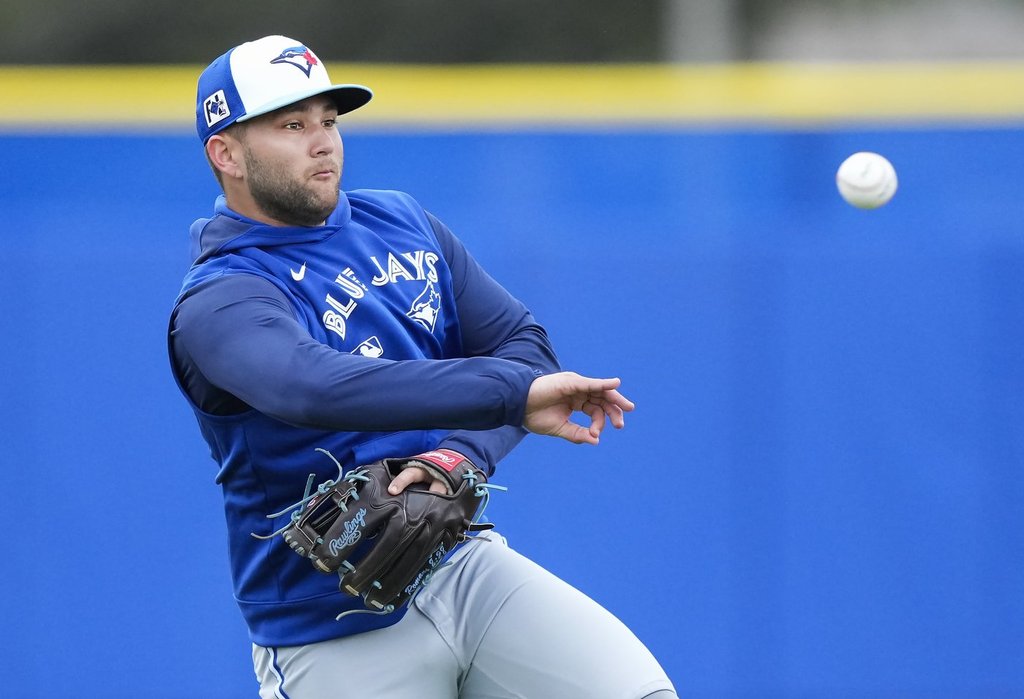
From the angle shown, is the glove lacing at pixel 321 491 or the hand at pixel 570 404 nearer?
the hand at pixel 570 404

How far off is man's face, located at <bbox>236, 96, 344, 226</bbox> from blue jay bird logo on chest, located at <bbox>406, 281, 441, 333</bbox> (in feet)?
0.93

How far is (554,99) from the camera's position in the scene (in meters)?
6.27

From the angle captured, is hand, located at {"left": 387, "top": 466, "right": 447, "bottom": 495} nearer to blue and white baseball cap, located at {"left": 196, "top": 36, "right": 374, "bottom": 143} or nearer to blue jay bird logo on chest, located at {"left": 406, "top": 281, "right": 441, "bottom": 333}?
blue jay bird logo on chest, located at {"left": 406, "top": 281, "right": 441, "bottom": 333}

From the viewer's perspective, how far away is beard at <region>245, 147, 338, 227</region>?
3.22 m

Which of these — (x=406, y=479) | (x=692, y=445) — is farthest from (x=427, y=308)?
(x=692, y=445)

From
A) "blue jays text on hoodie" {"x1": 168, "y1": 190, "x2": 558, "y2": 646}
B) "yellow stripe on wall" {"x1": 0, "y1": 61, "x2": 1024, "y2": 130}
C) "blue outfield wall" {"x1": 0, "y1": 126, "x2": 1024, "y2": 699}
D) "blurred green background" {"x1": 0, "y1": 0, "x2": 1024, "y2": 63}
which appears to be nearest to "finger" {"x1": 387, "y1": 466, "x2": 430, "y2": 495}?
"blue jays text on hoodie" {"x1": 168, "y1": 190, "x2": 558, "y2": 646}

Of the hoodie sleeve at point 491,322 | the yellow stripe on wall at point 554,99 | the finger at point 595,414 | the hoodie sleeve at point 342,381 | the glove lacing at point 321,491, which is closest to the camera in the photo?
the hoodie sleeve at point 342,381

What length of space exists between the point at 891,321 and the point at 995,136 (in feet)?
2.99

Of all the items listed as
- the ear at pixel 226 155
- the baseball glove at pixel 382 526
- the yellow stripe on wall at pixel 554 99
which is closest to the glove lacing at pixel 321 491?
the baseball glove at pixel 382 526

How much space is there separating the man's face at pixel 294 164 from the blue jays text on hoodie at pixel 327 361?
0.06 metres

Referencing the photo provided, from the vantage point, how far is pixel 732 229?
19.5ft

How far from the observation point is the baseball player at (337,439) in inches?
115

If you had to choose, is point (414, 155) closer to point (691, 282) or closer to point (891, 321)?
point (691, 282)

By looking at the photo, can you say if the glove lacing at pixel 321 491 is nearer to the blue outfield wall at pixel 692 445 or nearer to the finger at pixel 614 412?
the finger at pixel 614 412
